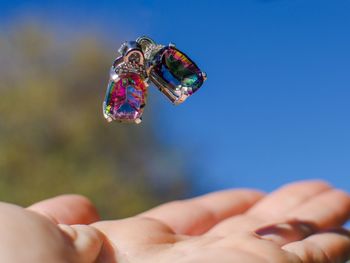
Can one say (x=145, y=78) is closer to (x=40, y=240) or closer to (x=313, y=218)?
(x=40, y=240)

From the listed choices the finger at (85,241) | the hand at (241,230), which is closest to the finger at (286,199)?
the hand at (241,230)

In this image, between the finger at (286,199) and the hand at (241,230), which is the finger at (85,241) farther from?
the finger at (286,199)

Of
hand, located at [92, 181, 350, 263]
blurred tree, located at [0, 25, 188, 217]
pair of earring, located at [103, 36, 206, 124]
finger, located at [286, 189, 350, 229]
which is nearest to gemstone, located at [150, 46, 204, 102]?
pair of earring, located at [103, 36, 206, 124]

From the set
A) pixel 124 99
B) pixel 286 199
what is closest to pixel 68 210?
pixel 124 99

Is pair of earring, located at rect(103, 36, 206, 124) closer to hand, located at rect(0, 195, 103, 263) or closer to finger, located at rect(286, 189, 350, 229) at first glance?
hand, located at rect(0, 195, 103, 263)

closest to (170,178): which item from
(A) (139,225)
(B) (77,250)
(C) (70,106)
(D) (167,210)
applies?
(C) (70,106)

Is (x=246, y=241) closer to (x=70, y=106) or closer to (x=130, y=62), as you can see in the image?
(x=130, y=62)
